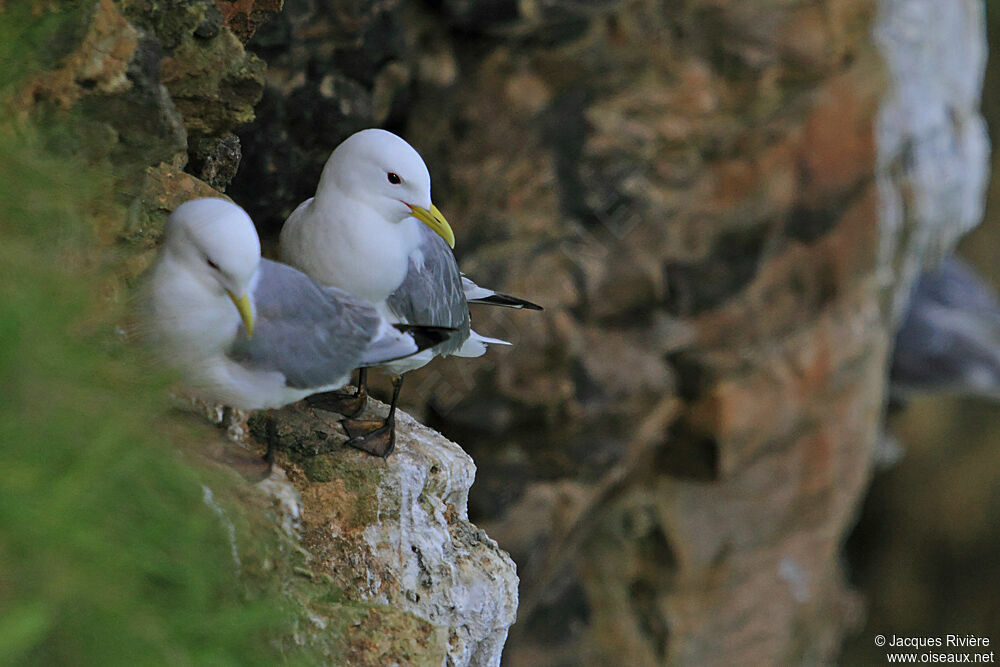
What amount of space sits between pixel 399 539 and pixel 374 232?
0.61 meters

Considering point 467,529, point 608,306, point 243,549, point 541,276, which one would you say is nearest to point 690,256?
point 608,306

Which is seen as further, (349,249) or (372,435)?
(372,435)

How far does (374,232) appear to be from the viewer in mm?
1919

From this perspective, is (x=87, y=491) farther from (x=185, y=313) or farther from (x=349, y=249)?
(x=349, y=249)

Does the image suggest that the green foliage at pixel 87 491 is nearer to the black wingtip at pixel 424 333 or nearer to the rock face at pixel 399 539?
the rock face at pixel 399 539

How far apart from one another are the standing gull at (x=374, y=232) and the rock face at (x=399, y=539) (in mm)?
78

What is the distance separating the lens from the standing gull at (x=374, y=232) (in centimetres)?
190

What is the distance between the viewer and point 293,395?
68.9 inches

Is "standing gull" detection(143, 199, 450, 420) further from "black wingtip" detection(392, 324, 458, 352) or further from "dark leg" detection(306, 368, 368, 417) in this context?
"dark leg" detection(306, 368, 368, 417)

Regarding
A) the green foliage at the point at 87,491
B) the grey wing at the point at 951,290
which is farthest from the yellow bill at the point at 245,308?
the grey wing at the point at 951,290

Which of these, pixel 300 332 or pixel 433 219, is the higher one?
pixel 433 219

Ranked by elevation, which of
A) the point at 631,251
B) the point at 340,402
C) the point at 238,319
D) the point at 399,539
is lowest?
the point at 631,251

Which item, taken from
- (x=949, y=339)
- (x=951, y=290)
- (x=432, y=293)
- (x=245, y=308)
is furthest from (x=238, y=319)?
(x=951, y=290)

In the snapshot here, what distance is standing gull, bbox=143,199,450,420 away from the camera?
1.56 metres
